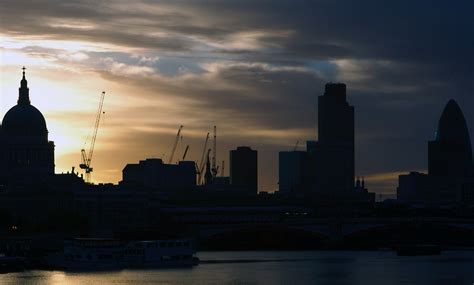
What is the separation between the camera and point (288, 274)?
168 m

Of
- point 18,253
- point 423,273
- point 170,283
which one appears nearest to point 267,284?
point 170,283

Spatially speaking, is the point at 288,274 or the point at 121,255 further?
the point at 121,255

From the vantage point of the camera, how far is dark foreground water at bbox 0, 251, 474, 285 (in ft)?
523

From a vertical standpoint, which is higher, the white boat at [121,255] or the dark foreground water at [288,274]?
the white boat at [121,255]

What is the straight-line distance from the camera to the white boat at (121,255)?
606ft

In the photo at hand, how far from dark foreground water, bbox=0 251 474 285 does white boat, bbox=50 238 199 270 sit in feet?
11.8

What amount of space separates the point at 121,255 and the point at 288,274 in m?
26.0

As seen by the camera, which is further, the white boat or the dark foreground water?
the white boat

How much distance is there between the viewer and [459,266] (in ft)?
586

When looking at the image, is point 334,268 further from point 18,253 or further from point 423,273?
point 18,253

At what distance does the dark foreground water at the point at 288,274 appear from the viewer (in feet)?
523

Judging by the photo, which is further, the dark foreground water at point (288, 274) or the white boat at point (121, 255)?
the white boat at point (121, 255)

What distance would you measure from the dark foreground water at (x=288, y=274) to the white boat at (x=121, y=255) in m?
3.61

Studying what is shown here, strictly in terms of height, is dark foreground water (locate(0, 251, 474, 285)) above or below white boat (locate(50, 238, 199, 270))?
below
